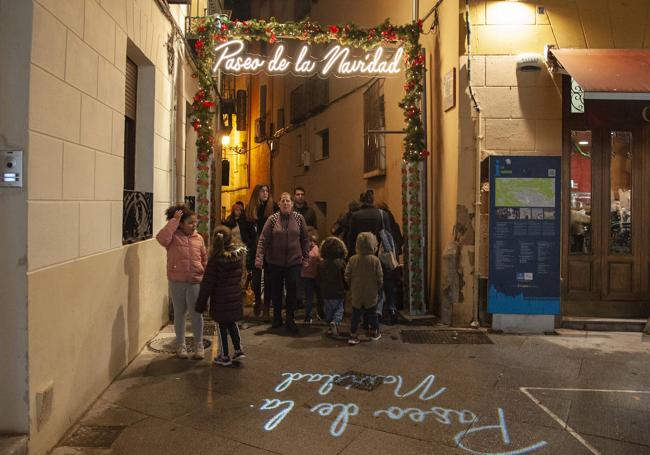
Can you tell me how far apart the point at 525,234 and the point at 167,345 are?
479cm

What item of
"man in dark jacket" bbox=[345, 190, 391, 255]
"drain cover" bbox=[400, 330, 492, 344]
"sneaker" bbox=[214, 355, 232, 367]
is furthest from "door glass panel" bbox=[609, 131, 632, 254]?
"sneaker" bbox=[214, 355, 232, 367]

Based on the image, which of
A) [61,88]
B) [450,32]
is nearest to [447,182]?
[450,32]

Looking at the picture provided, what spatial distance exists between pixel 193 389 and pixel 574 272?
5.56 metres

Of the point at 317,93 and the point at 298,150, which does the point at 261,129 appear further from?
the point at 317,93

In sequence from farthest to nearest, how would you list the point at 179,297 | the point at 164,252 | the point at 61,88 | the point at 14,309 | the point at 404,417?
the point at 164,252
the point at 179,297
the point at 404,417
the point at 61,88
the point at 14,309

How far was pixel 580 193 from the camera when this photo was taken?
7891mm

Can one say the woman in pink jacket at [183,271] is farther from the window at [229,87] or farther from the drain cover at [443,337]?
the window at [229,87]

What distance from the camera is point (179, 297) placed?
20.2ft

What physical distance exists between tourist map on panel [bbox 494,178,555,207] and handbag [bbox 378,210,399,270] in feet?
5.34

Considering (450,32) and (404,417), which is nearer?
(404,417)

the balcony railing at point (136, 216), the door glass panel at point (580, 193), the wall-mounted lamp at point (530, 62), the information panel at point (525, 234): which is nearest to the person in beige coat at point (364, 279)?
the information panel at point (525, 234)

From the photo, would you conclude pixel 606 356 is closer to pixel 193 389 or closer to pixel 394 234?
pixel 394 234

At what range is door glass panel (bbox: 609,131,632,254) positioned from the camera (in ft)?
25.9

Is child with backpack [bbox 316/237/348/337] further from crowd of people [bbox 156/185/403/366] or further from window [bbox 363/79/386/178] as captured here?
window [bbox 363/79/386/178]
